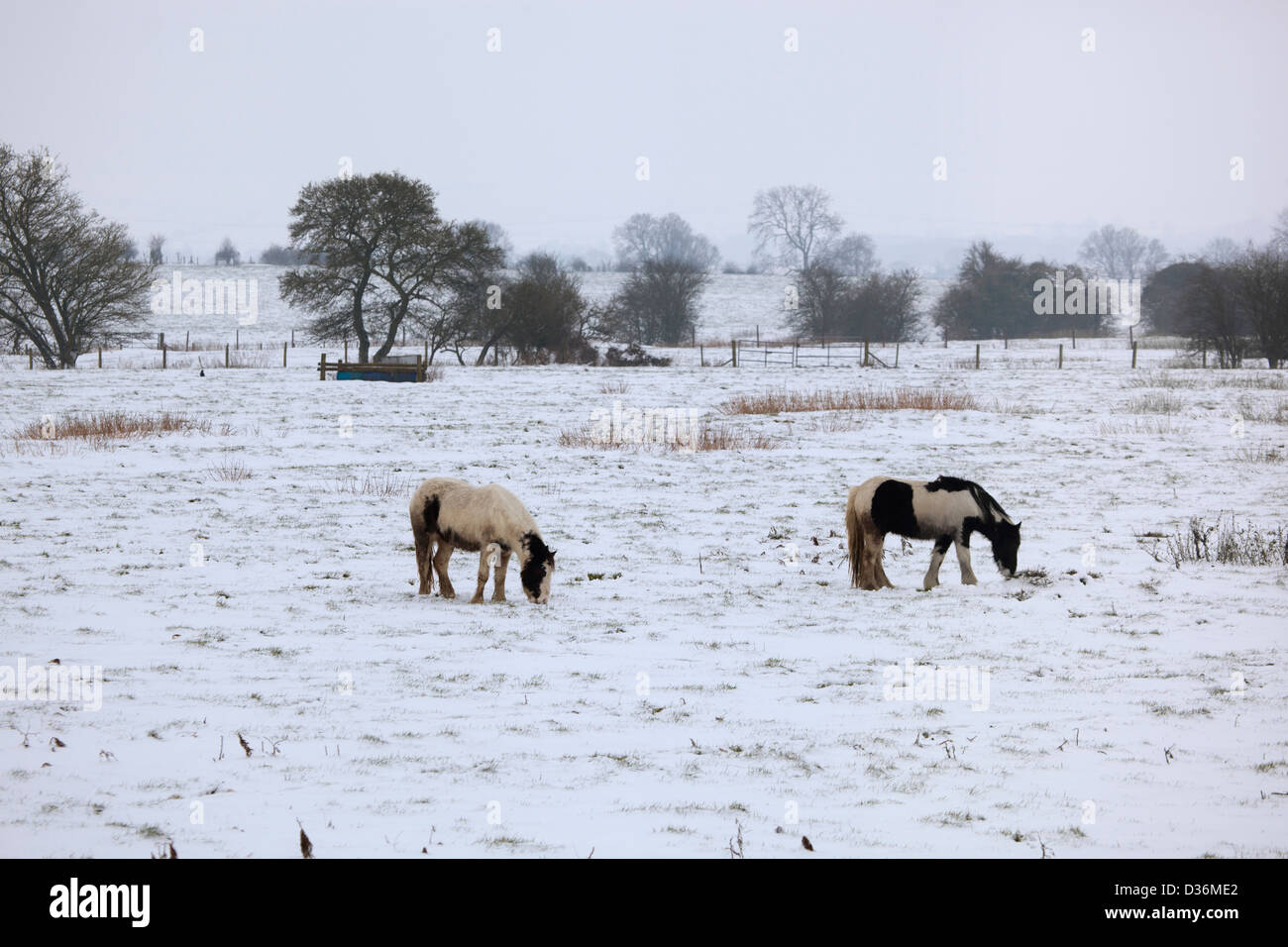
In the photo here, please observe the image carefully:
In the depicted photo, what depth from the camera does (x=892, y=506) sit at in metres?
11.5

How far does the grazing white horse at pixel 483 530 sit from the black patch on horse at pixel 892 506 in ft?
11.1

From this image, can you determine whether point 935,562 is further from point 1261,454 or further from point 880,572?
point 1261,454

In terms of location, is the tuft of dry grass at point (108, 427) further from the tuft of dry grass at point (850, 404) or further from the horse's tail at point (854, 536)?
the horse's tail at point (854, 536)

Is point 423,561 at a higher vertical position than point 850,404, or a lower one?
lower

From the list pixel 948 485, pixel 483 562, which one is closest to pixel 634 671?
pixel 483 562

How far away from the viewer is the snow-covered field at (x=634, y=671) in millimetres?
5555

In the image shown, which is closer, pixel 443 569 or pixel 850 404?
pixel 443 569

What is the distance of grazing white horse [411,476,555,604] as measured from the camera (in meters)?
10.9

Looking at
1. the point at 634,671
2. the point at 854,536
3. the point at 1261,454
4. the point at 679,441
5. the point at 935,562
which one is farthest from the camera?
the point at 679,441

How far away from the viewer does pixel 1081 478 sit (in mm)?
19047

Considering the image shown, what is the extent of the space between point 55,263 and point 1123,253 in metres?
144

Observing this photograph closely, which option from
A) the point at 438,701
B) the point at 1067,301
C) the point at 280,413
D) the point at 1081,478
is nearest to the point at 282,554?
the point at 438,701

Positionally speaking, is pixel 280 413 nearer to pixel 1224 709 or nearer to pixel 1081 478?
pixel 1081 478

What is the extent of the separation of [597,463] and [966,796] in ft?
50.1
